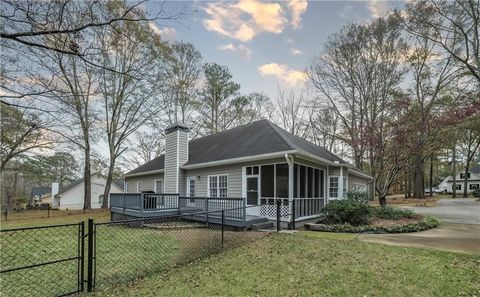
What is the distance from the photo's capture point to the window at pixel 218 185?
13145 mm

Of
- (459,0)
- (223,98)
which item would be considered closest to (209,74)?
(223,98)

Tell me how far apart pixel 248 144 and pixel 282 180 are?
2683 mm

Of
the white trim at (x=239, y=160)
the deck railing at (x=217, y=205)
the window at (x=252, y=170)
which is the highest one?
the white trim at (x=239, y=160)

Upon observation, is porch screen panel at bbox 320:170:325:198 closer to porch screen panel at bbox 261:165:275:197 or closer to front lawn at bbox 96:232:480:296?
porch screen panel at bbox 261:165:275:197

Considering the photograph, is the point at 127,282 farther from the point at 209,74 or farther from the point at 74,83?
the point at 209,74

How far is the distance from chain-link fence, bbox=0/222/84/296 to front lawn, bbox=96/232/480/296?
2.97ft

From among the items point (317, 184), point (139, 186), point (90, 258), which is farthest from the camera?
point (139, 186)

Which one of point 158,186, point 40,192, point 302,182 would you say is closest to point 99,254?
point 302,182

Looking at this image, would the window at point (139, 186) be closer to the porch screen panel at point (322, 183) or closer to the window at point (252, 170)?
the window at point (252, 170)

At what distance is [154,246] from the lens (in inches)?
303

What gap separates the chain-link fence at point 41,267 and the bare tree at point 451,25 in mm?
19919

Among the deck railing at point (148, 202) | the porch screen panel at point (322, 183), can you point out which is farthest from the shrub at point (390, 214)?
the deck railing at point (148, 202)

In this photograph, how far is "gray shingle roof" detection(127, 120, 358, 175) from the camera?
1168 centimetres

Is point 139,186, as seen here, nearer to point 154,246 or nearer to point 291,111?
point 154,246
